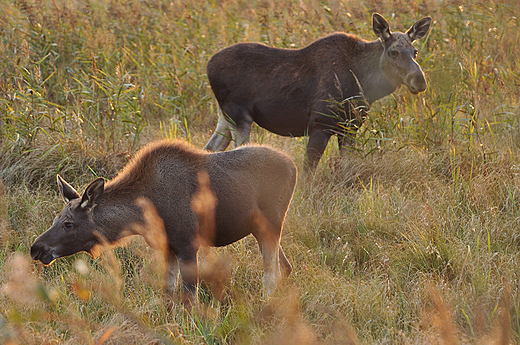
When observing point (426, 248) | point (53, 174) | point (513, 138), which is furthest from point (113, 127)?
point (513, 138)

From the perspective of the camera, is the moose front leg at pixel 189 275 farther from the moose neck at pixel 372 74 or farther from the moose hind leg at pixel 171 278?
the moose neck at pixel 372 74

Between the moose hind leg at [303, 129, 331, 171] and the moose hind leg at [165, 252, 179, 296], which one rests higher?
the moose hind leg at [303, 129, 331, 171]

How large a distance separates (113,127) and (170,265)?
8.80 ft

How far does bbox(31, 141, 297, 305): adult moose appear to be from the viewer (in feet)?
12.2

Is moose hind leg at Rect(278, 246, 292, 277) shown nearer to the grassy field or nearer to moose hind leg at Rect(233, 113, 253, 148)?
the grassy field

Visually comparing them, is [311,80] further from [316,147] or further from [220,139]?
[220,139]

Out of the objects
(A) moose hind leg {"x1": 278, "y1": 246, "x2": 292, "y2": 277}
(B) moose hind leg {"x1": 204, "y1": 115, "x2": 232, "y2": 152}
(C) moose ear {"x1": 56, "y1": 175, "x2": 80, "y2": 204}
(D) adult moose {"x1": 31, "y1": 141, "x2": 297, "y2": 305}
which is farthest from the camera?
(B) moose hind leg {"x1": 204, "y1": 115, "x2": 232, "y2": 152}

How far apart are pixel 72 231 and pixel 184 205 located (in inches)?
29.7

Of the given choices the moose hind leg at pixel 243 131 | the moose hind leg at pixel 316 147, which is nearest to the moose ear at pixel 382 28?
the moose hind leg at pixel 316 147

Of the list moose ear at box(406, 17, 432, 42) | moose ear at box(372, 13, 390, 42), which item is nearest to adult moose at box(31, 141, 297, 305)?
moose ear at box(372, 13, 390, 42)

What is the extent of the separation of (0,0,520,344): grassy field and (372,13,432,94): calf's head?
49 cm

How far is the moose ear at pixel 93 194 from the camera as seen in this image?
3.63 meters

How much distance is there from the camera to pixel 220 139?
6.29m

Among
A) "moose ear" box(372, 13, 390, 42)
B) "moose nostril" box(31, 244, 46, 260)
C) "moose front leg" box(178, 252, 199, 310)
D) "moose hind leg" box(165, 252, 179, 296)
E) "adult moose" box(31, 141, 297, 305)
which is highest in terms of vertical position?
"moose ear" box(372, 13, 390, 42)
